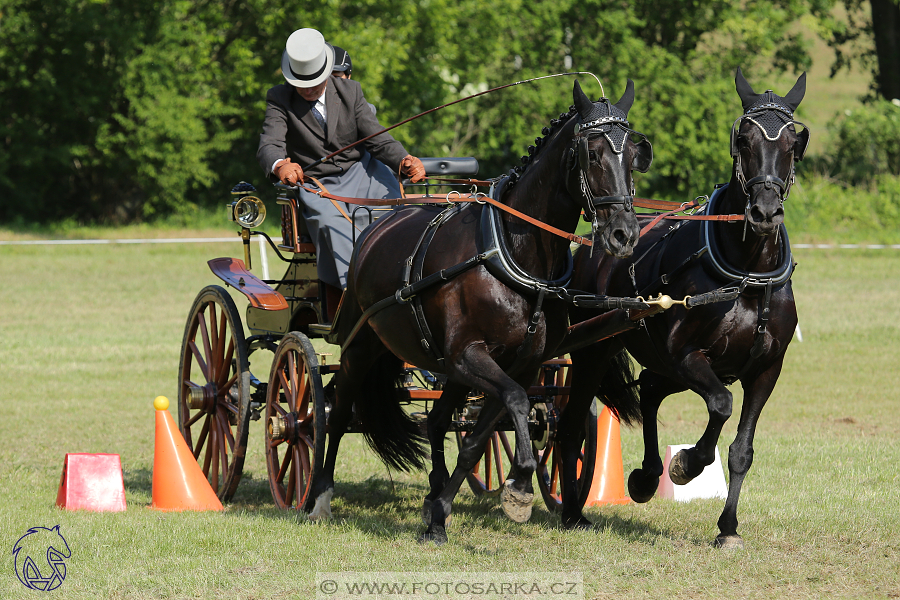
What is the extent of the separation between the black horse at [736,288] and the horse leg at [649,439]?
503 millimetres

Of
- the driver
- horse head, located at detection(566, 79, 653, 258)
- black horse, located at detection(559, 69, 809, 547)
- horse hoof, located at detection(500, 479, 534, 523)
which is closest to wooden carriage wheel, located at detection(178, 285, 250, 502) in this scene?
the driver

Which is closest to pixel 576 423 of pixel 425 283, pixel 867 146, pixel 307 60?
pixel 425 283

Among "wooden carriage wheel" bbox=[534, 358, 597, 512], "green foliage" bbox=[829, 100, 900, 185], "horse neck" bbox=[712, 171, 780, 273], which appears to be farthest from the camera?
"green foliage" bbox=[829, 100, 900, 185]

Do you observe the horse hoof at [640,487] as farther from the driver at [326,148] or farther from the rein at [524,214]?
the driver at [326,148]

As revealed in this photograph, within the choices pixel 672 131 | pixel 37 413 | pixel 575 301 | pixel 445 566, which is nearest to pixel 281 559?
pixel 445 566

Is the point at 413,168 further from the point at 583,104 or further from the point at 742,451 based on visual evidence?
the point at 742,451

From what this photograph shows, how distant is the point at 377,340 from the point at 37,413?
191 inches

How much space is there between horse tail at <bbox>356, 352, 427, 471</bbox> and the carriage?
0.09 meters

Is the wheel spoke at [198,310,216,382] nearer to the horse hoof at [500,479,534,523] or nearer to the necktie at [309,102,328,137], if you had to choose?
the necktie at [309,102,328,137]

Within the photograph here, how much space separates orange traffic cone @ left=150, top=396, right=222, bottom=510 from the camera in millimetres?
6254

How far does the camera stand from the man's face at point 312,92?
6.53 m

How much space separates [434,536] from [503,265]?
4.56ft

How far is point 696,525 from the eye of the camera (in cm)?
571

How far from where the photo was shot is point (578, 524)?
579 centimetres
